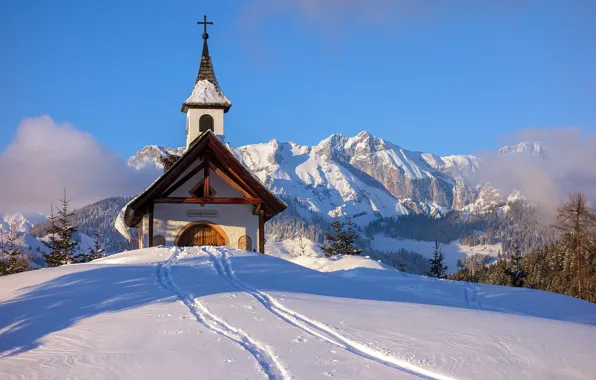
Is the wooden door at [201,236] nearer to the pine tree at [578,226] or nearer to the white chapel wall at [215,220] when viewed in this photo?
the white chapel wall at [215,220]

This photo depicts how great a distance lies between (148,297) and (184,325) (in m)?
2.78

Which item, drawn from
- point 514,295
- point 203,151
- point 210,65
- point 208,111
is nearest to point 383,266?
point 514,295

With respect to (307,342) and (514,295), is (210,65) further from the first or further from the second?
(307,342)

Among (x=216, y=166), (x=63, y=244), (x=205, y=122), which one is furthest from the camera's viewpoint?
(x=63, y=244)

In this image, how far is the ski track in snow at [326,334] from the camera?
1030 centimetres

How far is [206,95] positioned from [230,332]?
20.2 meters

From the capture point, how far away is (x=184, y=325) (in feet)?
40.8

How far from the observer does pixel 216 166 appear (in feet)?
88.4

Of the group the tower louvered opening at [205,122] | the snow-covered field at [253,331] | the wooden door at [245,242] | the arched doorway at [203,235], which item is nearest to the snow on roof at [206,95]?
the tower louvered opening at [205,122]

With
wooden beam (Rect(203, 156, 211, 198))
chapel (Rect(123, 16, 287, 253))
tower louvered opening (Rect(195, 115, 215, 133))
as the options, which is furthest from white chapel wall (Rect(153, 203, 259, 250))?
tower louvered opening (Rect(195, 115, 215, 133))

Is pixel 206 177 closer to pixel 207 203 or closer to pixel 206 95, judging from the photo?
pixel 207 203

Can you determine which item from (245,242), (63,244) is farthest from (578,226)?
(63,244)

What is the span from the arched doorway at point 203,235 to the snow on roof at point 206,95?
6232mm

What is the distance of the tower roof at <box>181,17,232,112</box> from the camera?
30750 millimetres
